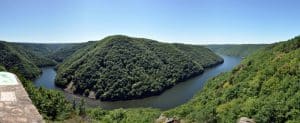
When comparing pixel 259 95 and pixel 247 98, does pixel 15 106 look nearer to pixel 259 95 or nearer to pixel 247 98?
pixel 259 95

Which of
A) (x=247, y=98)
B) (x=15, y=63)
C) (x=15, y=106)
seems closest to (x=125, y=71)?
(x=15, y=63)

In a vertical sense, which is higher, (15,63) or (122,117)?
(15,63)

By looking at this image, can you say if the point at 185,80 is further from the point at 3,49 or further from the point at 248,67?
the point at 3,49

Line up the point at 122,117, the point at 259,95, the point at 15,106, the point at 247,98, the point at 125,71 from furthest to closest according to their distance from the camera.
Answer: the point at 125,71 < the point at 122,117 < the point at 247,98 < the point at 259,95 < the point at 15,106

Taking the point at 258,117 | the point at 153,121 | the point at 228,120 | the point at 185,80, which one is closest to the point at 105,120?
the point at 153,121

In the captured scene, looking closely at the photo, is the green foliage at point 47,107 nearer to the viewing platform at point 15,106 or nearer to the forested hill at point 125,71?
the viewing platform at point 15,106

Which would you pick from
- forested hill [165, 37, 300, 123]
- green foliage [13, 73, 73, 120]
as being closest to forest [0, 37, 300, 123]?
forested hill [165, 37, 300, 123]

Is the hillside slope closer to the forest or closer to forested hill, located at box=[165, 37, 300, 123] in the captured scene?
the forest

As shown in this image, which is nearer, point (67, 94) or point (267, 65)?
point (267, 65)
